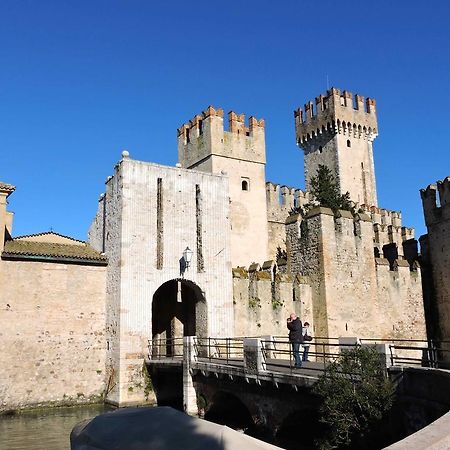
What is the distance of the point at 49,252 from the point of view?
2112 centimetres

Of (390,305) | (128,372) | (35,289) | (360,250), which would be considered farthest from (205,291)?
(390,305)

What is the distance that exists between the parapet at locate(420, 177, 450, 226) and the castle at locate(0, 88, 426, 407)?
2.22 m

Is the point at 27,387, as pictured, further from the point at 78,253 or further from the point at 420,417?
the point at 420,417

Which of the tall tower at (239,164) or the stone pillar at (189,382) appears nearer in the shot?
the stone pillar at (189,382)

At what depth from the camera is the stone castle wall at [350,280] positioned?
80.7 ft

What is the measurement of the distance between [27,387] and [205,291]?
7907 mm

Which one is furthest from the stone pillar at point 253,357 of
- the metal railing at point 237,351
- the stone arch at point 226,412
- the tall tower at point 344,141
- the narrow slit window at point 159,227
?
the tall tower at point 344,141

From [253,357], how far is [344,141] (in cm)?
3927

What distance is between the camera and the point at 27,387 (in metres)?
19.6

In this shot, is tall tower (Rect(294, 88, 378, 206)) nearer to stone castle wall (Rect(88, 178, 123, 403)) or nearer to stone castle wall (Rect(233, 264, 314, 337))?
stone castle wall (Rect(233, 264, 314, 337))

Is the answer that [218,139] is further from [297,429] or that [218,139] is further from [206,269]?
[297,429]

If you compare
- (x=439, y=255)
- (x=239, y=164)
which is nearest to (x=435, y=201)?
(x=439, y=255)

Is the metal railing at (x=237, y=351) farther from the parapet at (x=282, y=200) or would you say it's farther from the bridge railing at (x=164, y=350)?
the parapet at (x=282, y=200)

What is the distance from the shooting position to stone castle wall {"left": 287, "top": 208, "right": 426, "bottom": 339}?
24.6 meters
